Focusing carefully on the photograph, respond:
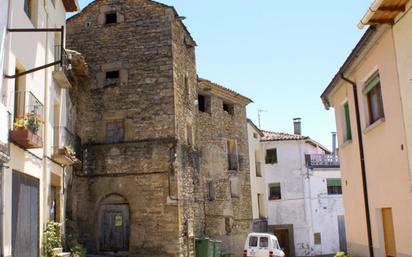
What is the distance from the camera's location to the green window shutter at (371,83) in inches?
386

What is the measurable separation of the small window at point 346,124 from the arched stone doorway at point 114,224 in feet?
27.8

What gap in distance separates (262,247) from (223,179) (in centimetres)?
529

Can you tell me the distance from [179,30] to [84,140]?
5.73 metres

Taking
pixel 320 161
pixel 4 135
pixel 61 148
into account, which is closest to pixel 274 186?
pixel 320 161

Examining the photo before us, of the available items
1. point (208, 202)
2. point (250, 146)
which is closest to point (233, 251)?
point (208, 202)

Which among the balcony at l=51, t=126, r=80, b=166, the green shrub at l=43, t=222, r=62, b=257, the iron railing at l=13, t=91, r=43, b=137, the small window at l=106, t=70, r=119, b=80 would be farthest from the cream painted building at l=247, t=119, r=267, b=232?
the iron railing at l=13, t=91, r=43, b=137

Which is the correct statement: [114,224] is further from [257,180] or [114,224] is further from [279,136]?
[279,136]

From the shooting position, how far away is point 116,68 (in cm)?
1881

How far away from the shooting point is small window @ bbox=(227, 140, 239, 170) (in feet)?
87.0

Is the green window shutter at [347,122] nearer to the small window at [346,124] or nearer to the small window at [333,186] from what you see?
the small window at [346,124]

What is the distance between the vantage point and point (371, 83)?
33.3 ft

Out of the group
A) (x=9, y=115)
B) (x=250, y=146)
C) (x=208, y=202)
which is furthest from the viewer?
(x=250, y=146)

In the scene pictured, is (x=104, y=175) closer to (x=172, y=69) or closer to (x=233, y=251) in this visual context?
(x=172, y=69)

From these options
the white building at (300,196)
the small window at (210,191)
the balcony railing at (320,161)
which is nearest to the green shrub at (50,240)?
the small window at (210,191)
